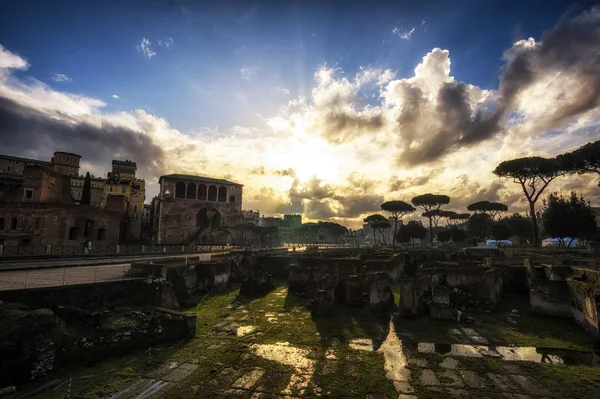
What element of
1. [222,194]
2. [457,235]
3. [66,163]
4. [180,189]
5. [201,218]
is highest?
[66,163]

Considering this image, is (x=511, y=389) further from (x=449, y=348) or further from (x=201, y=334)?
(x=201, y=334)

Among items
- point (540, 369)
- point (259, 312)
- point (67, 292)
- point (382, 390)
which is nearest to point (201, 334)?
point (259, 312)

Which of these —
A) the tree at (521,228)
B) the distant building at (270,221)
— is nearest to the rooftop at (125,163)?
the distant building at (270,221)

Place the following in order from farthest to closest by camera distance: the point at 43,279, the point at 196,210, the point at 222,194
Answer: the point at 222,194 → the point at 196,210 → the point at 43,279

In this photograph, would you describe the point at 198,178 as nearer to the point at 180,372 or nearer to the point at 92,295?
the point at 92,295

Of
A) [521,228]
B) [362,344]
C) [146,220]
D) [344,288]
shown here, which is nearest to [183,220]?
[146,220]

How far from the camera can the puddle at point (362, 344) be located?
9.76 meters

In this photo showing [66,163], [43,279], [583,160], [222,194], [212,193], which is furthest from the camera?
[66,163]

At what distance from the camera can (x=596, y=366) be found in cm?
845

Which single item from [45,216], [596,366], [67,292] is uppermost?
[45,216]

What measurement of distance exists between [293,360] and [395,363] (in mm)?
2988

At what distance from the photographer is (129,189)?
6750cm

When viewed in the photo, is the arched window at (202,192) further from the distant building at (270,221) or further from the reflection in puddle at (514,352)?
the distant building at (270,221)

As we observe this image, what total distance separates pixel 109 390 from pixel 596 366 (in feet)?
43.2
